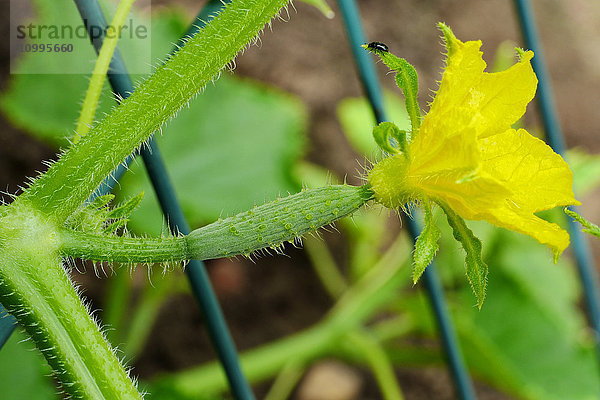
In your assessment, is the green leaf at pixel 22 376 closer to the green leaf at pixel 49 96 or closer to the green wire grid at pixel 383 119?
the green leaf at pixel 49 96

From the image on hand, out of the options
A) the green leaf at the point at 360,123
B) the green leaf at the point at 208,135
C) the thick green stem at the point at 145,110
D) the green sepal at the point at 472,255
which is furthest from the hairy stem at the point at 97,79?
the green leaf at the point at 360,123

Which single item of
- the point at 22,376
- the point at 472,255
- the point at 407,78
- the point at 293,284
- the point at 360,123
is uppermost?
the point at 360,123

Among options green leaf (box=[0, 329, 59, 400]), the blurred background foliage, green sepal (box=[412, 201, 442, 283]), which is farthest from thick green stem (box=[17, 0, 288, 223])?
the blurred background foliage

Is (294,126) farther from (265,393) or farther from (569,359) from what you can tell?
(569,359)

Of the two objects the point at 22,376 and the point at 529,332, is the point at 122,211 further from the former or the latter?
the point at 529,332

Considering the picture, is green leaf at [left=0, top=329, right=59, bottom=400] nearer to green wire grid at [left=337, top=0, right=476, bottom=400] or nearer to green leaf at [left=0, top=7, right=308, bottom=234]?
green leaf at [left=0, top=7, right=308, bottom=234]

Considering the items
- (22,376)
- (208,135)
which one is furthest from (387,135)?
(208,135)
